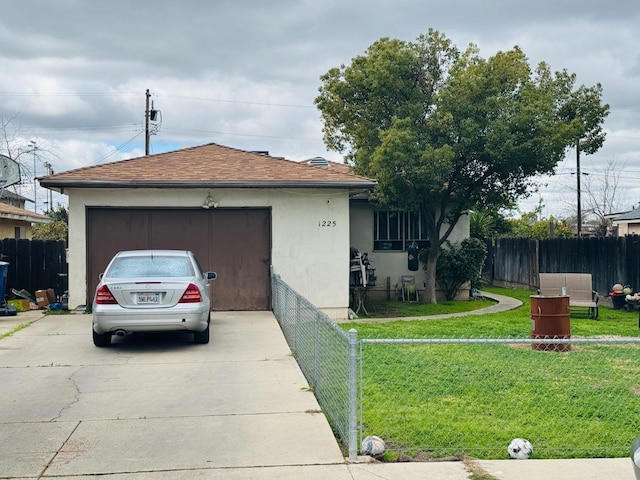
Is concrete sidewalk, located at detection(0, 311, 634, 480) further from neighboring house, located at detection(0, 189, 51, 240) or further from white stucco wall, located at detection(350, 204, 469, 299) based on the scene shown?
neighboring house, located at detection(0, 189, 51, 240)

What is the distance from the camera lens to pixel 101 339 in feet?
35.9

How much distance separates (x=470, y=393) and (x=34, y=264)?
13.1 m

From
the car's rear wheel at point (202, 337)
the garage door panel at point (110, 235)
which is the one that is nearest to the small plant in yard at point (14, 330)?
the garage door panel at point (110, 235)

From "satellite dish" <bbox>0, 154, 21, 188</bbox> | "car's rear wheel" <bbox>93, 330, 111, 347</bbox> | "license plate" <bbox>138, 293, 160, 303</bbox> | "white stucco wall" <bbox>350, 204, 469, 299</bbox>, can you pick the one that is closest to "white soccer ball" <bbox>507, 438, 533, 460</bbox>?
"license plate" <bbox>138, 293, 160, 303</bbox>

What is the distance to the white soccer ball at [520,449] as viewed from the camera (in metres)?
5.75

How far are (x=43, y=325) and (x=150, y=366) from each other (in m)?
4.95

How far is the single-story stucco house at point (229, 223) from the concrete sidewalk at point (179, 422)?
4.57m

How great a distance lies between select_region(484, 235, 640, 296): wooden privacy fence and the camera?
723 inches

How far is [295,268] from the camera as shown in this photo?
52.0 feet

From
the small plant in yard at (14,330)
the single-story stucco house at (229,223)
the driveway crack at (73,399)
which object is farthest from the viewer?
the single-story stucco house at (229,223)

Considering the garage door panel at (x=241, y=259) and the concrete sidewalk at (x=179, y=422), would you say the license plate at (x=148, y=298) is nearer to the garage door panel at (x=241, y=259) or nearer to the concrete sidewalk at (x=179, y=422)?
the concrete sidewalk at (x=179, y=422)

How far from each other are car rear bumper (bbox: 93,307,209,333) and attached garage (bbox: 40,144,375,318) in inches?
196

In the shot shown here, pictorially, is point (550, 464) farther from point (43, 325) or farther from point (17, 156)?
point (17, 156)

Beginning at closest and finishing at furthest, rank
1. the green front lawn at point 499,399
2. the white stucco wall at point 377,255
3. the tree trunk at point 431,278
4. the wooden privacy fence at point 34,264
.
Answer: the green front lawn at point 499,399
the wooden privacy fence at point 34,264
the tree trunk at point 431,278
the white stucco wall at point 377,255
